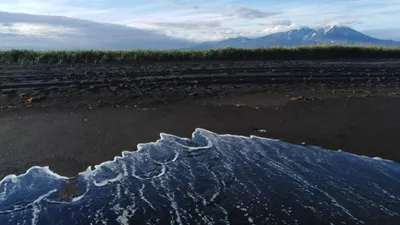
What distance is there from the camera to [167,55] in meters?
43.5

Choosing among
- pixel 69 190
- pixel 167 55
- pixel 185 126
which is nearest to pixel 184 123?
pixel 185 126

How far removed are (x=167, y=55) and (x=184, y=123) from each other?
87.2 ft

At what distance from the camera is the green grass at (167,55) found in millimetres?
41562

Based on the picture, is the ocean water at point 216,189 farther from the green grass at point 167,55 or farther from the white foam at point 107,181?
the green grass at point 167,55

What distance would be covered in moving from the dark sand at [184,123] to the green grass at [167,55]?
19.9 metres

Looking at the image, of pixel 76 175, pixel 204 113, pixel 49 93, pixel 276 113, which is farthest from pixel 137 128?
pixel 49 93

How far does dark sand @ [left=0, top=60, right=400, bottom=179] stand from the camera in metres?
14.0

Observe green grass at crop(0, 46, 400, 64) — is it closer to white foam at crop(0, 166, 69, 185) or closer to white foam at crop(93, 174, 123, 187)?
white foam at crop(0, 166, 69, 185)

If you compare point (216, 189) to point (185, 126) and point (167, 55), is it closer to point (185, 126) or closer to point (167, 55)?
point (185, 126)

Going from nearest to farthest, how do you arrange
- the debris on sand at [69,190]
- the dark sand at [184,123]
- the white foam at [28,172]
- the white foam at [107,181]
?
the debris on sand at [69,190] → the white foam at [107,181] → the white foam at [28,172] → the dark sand at [184,123]

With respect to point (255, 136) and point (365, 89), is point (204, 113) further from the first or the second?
point (365, 89)

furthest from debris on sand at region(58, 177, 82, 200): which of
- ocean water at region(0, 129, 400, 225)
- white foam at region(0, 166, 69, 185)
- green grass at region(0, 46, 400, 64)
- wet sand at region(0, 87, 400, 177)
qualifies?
green grass at region(0, 46, 400, 64)

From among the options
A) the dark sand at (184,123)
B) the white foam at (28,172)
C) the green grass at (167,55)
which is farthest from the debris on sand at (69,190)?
the green grass at (167,55)

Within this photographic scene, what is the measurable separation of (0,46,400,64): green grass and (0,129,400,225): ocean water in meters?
29.6
